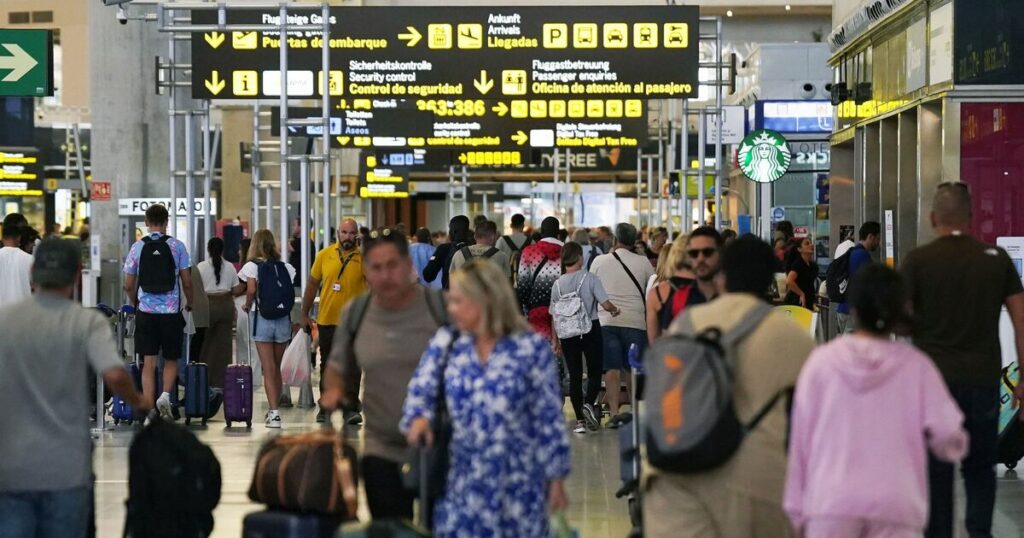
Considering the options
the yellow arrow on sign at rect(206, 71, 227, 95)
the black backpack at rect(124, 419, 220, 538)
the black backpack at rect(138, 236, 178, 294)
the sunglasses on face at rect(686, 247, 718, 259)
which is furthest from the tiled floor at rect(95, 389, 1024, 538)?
the yellow arrow on sign at rect(206, 71, 227, 95)

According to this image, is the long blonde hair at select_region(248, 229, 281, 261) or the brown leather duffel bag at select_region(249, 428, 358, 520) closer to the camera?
the brown leather duffel bag at select_region(249, 428, 358, 520)

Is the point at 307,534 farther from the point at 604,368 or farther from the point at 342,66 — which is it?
the point at 342,66

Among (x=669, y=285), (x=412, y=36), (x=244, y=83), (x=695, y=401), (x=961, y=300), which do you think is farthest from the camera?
(x=412, y=36)

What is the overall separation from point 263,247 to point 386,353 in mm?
8874

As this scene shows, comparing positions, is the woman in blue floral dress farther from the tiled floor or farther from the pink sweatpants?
the tiled floor

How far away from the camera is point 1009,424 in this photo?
11047 mm

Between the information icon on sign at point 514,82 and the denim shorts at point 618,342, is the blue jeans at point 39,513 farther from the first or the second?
the information icon on sign at point 514,82

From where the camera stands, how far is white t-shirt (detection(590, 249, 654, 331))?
14297 mm

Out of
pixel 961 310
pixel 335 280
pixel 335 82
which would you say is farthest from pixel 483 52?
pixel 961 310

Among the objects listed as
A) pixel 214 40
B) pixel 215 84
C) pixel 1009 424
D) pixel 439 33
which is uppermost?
pixel 439 33

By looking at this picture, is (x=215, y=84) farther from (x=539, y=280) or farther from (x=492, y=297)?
(x=492, y=297)

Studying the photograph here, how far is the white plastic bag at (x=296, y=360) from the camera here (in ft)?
47.0

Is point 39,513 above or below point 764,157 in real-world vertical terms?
below

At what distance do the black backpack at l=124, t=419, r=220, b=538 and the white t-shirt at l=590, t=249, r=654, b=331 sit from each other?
7.52 m
